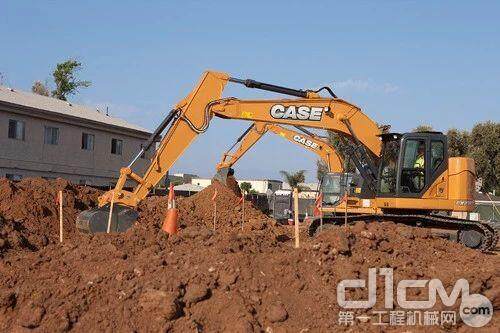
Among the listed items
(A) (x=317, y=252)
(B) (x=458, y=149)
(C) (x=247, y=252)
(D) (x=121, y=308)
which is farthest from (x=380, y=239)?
(B) (x=458, y=149)

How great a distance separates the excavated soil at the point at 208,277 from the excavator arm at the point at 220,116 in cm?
285

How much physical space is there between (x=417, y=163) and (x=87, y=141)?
25199 millimetres

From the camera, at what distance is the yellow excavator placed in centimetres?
1398

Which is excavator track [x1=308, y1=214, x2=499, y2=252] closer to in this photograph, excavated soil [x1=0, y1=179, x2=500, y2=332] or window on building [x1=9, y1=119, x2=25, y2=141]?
excavated soil [x1=0, y1=179, x2=500, y2=332]

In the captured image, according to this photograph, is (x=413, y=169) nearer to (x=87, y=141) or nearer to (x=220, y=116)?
(x=220, y=116)

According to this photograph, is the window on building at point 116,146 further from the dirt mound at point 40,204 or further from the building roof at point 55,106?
the dirt mound at point 40,204

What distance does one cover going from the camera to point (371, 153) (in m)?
15.6

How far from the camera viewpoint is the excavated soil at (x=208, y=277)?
695 cm

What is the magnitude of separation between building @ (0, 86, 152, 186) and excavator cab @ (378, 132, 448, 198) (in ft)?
56.6

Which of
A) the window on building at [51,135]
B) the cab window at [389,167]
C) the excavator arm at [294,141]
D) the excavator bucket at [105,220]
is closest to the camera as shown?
the excavator bucket at [105,220]

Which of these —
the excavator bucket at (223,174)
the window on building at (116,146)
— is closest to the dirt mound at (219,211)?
the excavator bucket at (223,174)

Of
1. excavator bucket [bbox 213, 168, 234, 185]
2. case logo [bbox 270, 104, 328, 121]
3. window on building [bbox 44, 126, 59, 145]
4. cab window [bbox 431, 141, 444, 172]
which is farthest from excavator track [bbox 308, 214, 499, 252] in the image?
window on building [bbox 44, 126, 59, 145]

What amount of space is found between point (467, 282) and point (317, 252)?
210 cm

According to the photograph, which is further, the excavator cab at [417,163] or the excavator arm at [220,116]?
the excavator cab at [417,163]
